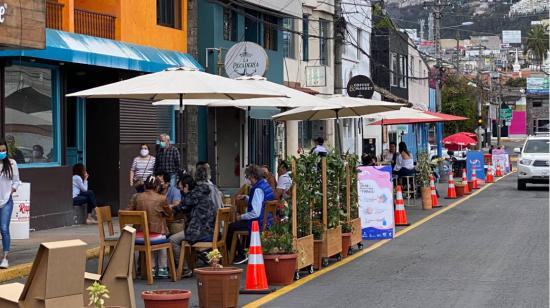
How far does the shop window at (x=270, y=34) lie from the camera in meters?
35.0

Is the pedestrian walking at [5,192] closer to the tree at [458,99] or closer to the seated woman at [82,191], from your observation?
the seated woman at [82,191]

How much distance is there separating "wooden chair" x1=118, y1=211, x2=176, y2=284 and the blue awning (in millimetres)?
6221

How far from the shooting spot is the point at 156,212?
47.5 feet

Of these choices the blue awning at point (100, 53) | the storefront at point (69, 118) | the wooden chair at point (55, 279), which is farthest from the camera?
the storefront at point (69, 118)

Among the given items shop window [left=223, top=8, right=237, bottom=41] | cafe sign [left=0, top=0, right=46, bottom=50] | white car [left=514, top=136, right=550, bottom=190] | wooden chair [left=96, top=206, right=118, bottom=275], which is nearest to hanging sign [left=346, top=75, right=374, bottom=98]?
shop window [left=223, top=8, right=237, bottom=41]

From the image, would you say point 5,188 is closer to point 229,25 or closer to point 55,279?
point 55,279

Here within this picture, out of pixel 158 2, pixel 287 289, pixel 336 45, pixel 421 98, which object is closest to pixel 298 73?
pixel 336 45

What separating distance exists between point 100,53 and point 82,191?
2.99 metres

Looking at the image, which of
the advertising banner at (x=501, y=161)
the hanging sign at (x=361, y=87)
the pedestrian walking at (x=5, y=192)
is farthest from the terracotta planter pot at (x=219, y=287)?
the advertising banner at (x=501, y=161)

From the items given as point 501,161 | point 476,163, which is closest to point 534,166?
point 476,163

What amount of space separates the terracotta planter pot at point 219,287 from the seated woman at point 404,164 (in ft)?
63.0

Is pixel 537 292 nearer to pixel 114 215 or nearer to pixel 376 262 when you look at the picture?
pixel 376 262

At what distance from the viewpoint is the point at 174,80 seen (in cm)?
1559

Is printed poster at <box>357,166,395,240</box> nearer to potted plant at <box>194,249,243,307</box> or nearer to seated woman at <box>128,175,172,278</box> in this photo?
seated woman at <box>128,175,172,278</box>
